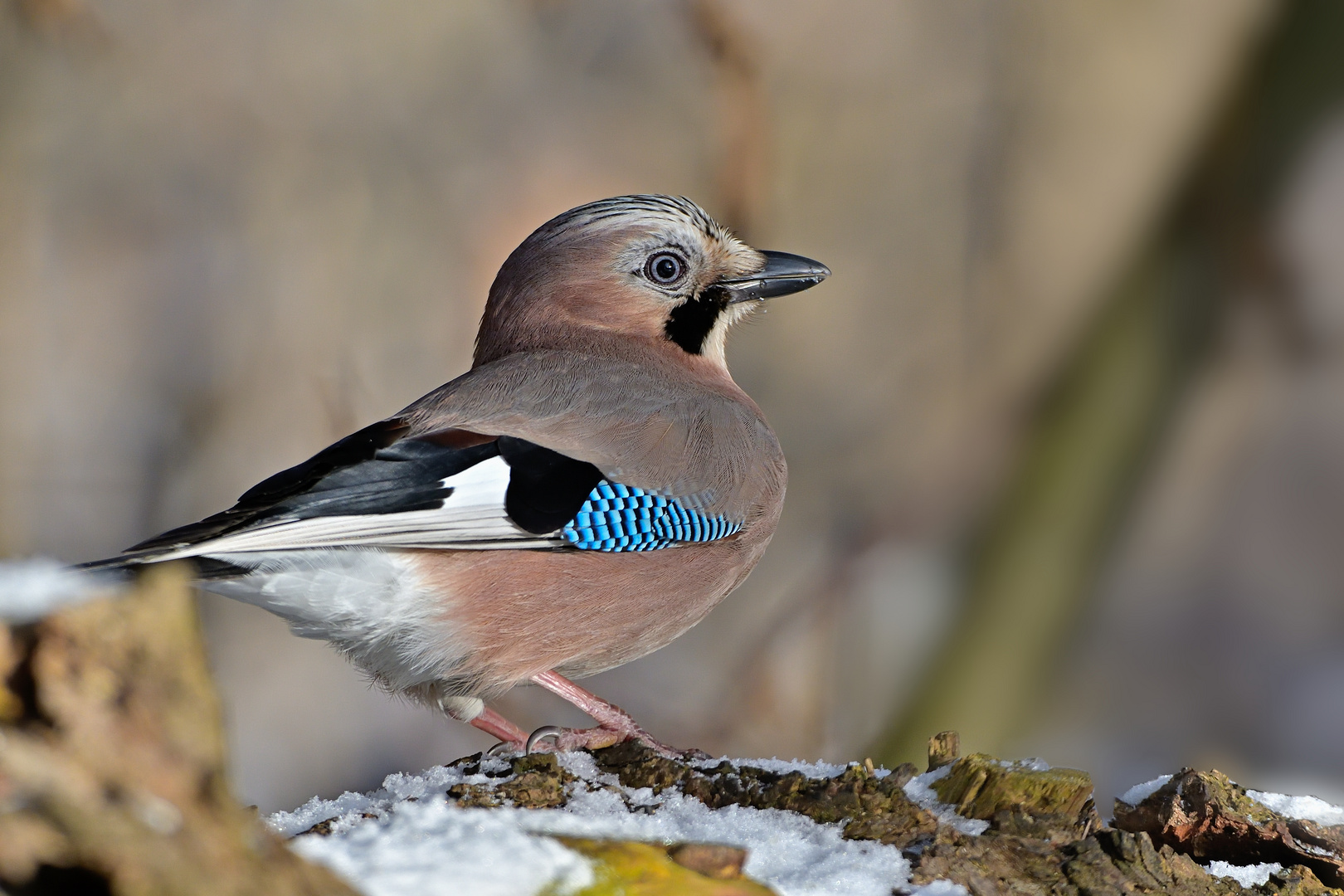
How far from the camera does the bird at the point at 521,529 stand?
8.28 feet

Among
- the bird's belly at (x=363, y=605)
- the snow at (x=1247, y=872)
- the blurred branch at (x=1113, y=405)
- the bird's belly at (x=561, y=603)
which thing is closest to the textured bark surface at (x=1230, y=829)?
the snow at (x=1247, y=872)

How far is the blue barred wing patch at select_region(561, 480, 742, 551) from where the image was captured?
2777mm

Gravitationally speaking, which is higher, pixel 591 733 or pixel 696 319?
Answer: pixel 696 319

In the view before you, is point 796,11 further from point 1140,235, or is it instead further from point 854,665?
point 854,665

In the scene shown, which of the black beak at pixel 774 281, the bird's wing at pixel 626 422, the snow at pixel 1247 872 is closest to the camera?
the snow at pixel 1247 872

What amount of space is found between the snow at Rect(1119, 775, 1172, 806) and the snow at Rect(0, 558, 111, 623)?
1753mm

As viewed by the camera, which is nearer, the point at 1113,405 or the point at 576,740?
→ the point at 576,740

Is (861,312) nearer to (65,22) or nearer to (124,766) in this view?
(65,22)

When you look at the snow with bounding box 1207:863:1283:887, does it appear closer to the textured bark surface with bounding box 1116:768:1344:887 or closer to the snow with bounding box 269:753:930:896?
the textured bark surface with bounding box 1116:768:1344:887

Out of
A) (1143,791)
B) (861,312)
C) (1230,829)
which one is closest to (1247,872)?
(1230,829)

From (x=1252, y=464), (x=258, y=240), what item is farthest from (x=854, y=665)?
(x=258, y=240)

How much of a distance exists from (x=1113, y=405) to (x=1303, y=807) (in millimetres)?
3108

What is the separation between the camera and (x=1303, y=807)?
2.27 meters

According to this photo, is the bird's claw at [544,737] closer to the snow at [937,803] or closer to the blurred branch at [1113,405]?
the snow at [937,803]
